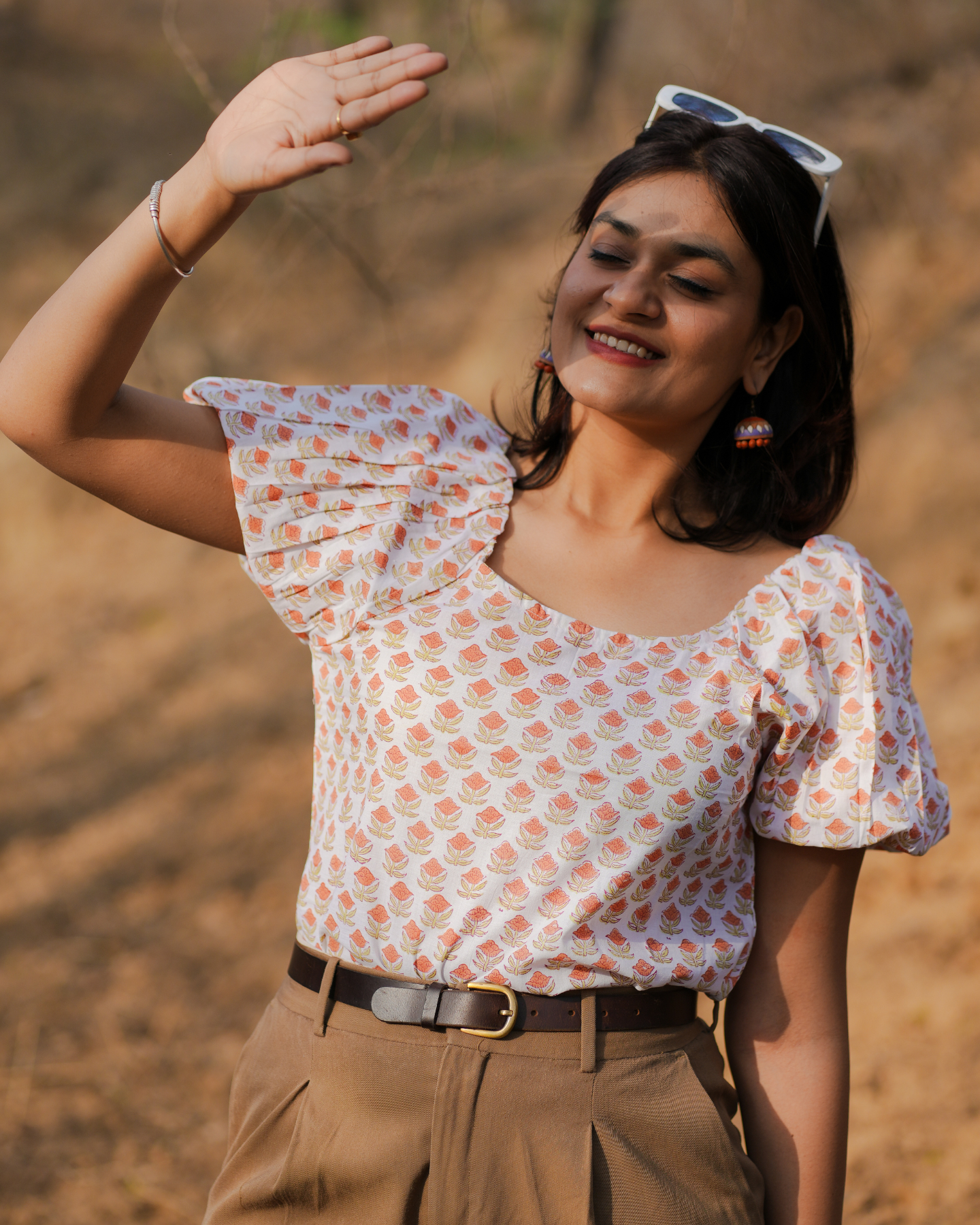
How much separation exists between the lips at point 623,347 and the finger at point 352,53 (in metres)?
0.49

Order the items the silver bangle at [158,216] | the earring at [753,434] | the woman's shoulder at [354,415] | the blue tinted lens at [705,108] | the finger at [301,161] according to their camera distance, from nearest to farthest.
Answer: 1. the finger at [301,161]
2. the silver bangle at [158,216]
3. the woman's shoulder at [354,415]
4. the blue tinted lens at [705,108]
5. the earring at [753,434]

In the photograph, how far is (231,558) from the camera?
5953 mm

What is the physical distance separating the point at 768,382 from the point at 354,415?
741 mm

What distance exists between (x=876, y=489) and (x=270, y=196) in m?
3.48

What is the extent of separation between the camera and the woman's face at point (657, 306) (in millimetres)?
1507

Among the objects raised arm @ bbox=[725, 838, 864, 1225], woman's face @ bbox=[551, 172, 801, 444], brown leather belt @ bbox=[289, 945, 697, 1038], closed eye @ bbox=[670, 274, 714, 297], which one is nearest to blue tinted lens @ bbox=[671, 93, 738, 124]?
woman's face @ bbox=[551, 172, 801, 444]

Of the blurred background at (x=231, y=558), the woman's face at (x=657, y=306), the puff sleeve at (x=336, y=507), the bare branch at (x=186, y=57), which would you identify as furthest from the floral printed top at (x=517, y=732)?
the blurred background at (x=231, y=558)

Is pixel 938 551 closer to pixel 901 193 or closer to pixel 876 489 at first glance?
pixel 876 489

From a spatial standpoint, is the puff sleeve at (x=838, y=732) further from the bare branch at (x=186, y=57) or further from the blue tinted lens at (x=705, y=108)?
the bare branch at (x=186, y=57)

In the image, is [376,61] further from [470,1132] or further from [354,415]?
[470,1132]

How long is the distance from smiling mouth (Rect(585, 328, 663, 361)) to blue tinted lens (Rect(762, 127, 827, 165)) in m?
0.43

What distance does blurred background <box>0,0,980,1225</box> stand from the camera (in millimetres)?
3424

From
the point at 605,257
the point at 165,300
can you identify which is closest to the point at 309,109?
the point at 165,300

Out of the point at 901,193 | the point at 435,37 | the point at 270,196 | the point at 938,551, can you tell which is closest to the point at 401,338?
the point at 270,196
